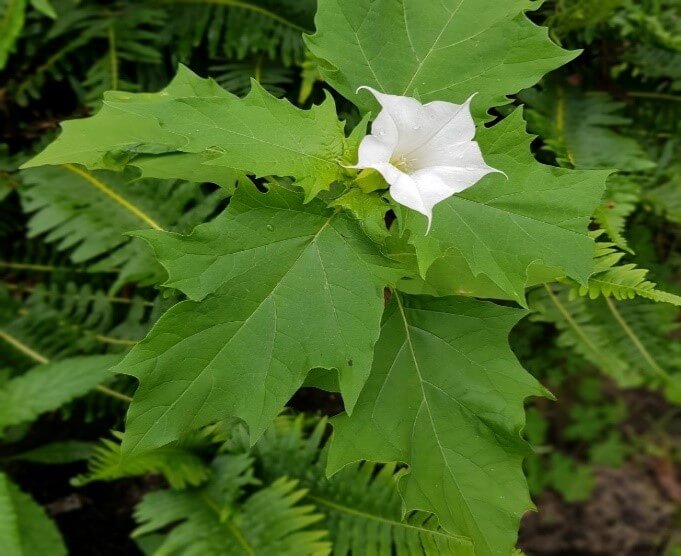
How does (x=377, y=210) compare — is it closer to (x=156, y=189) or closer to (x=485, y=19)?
(x=485, y=19)

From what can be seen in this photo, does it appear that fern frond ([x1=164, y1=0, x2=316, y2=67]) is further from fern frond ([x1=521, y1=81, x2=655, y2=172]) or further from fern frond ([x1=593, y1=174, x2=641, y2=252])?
fern frond ([x1=593, y1=174, x2=641, y2=252])

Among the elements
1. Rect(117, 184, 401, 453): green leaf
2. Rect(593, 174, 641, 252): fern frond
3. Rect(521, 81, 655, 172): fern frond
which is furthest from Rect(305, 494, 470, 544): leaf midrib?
Rect(521, 81, 655, 172): fern frond

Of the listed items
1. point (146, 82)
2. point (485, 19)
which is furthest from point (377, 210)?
point (146, 82)

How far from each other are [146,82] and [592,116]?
1476 mm

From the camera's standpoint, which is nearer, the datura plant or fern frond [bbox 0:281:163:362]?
the datura plant

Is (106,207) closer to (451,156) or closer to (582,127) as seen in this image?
(451,156)

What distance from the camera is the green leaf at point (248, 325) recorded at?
110 centimetres

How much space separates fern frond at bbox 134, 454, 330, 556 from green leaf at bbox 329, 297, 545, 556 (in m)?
0.61

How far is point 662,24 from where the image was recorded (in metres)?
1.99

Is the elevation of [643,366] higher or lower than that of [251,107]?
lower

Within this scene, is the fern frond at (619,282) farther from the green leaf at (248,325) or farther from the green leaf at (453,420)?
the green leaf at (248,325)

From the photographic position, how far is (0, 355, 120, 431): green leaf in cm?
183

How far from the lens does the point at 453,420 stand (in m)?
1.24

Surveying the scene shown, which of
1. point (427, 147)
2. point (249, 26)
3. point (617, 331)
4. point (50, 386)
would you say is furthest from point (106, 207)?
point (617, 331)
